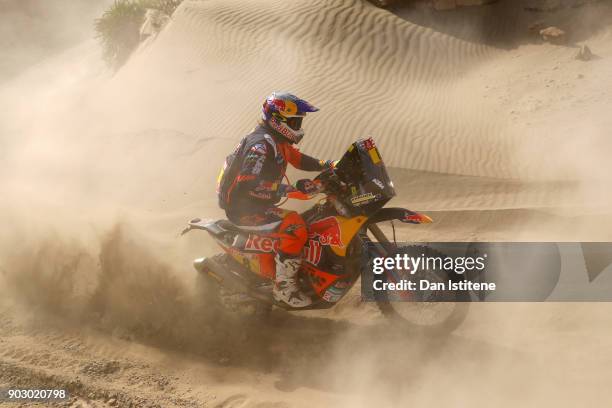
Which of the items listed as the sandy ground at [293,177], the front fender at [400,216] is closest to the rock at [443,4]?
the sandy ground at [293,177]

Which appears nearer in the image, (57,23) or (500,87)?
(500,87)

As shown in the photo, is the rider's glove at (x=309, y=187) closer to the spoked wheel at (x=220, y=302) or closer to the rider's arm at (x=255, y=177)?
the rider's arm at (x=255, y=177)

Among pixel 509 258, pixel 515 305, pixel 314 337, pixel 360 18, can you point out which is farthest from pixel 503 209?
pixel 360 18

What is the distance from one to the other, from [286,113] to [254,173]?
566mm

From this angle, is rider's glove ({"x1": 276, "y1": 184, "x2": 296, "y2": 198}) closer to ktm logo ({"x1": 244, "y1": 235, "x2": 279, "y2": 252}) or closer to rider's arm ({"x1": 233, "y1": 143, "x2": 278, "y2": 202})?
rider's arm ({"x1": 233, "y1": 143, "x2": 278, "y2": 202})

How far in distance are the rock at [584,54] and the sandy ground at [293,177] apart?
0.53ft

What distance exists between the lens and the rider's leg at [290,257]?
4.54 metres

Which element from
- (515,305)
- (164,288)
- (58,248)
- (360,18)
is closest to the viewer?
(515,305)

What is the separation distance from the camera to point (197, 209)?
8430mm

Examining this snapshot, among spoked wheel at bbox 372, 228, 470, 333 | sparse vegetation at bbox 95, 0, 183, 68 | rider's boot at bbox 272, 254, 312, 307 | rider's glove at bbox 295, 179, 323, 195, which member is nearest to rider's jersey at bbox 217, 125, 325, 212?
rider's glove at bbox 295, 179, 323, 195

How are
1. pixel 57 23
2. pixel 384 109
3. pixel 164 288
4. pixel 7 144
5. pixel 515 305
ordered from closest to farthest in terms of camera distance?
1. pixel 515 305
2. pixel 164 288
3. pixel 384 109
4. pixel 7 144
5. pixel 57 23

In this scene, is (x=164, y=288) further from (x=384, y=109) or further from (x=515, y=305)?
(x=384, y=109)

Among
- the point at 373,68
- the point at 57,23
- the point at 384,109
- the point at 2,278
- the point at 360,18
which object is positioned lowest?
the point at 2,278

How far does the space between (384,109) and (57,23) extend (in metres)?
25.1
